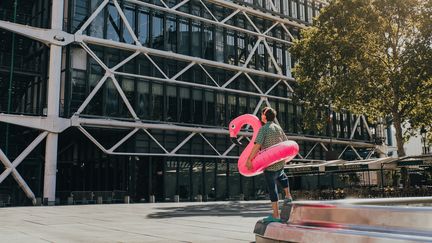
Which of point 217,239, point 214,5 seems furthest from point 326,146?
point 217,239

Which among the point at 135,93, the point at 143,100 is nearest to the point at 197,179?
the point at 143,100

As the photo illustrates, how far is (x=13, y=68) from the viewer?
28.8 metres

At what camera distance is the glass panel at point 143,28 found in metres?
33.2

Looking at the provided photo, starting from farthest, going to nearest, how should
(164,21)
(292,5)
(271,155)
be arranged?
(292,5) → (164,21) → (271,155)

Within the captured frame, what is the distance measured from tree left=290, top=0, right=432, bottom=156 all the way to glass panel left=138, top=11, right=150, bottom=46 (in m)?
12.1

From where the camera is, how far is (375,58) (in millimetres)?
28109

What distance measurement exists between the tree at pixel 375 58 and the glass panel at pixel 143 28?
1215 centimetres

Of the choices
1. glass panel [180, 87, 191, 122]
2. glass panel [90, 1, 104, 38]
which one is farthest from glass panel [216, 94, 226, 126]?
glass panel [90, 1, 104, 38]

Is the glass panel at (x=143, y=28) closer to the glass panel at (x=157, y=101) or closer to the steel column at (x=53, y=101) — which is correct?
the glass panel at (x=157, y=101)

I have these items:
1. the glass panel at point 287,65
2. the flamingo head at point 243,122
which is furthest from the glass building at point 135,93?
the flamingo head at point 243,122

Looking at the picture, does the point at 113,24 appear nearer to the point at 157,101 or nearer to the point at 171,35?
the point at 171,35

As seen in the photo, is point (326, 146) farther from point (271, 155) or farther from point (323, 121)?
point (271, 155)

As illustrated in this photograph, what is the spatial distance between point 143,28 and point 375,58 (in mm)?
17172

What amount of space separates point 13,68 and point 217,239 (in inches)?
1014
